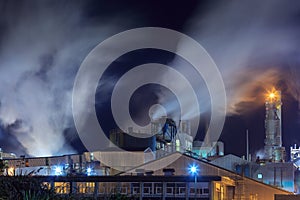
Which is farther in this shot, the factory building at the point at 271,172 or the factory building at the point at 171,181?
the factory building at the point at 271,172

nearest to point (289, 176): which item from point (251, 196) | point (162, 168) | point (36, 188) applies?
point (251, 196)

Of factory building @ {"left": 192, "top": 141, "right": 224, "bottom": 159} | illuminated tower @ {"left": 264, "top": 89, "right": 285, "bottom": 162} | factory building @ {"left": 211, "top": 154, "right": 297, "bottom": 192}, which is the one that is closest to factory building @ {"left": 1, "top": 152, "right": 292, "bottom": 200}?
factory building @ {"left": 211, "top": 154, "right": 297, "bottom": 192}

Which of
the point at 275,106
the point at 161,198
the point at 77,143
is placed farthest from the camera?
the point at 275,106

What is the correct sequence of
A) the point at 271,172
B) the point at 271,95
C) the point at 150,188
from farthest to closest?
the point at 271,95 < the point at 271,172 < the point at 150,188

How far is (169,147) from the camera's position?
201 feet

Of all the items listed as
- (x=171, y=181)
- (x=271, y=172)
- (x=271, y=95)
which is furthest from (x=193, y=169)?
(x=271, y=95)

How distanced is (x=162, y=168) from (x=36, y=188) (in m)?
29.2

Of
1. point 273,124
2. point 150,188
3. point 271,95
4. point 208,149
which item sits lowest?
point 150,188

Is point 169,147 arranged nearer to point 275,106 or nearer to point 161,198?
point 275,106

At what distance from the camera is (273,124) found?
239 ft

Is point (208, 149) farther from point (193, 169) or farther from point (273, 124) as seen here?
point (193, 169)

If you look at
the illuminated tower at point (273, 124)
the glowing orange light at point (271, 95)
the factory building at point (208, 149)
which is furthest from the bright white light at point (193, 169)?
the glowing orange light at point (271, 95)

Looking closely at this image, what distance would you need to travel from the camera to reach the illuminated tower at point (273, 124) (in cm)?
7200

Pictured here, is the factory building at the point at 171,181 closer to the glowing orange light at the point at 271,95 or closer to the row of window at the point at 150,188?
the row of window at the point at 150,188
